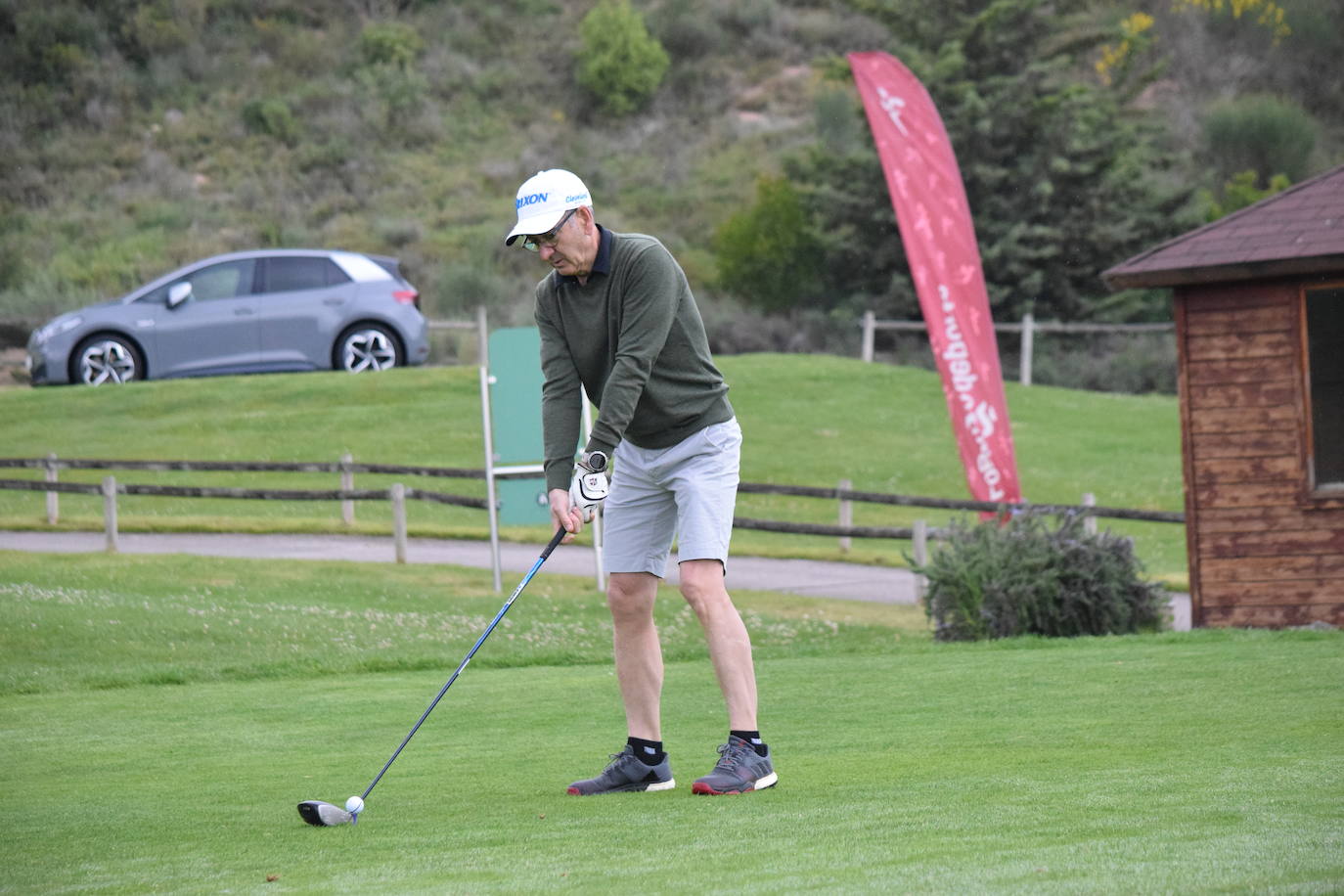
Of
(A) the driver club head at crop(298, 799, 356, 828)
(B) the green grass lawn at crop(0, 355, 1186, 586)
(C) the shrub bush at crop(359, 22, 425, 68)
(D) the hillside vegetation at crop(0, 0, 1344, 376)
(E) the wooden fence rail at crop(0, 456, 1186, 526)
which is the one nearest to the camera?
(A) the driver club head at crop(298, 799, 356, 828)

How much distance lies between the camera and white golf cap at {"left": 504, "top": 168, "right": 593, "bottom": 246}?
212 inches

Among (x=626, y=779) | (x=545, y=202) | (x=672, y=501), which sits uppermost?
(x=545, y=202)

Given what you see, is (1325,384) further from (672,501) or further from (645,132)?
(645,132)

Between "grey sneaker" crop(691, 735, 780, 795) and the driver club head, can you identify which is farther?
"grey sneaker" crop(691, 735, 780, 795)

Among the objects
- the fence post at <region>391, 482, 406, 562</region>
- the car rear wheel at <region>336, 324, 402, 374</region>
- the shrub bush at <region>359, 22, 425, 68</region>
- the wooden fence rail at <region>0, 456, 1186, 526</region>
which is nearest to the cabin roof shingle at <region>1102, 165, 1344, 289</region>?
the wooden fence rail at <region>0, 456, 1186, 526</region>

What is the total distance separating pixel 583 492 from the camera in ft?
18.1

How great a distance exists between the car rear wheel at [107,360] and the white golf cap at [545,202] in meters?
21.0

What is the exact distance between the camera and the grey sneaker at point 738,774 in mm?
5273

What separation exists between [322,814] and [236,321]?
71.0 feet

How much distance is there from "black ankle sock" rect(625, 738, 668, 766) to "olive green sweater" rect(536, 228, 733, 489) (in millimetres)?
874

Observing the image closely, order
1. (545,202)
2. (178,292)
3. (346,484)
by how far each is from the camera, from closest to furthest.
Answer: (545,202) → (346,484) → (178,292)

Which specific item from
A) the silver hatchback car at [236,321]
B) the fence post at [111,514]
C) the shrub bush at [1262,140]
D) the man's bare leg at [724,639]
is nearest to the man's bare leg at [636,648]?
the man's bare leg at [724,639]

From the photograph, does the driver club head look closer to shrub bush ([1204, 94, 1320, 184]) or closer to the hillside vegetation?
the hillside vegetation

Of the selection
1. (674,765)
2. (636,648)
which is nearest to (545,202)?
(636,648)
